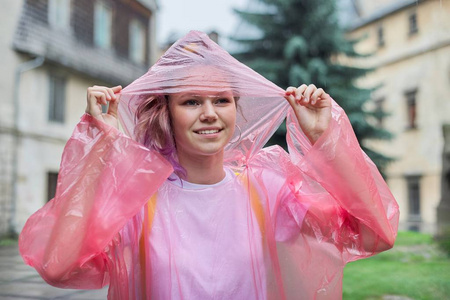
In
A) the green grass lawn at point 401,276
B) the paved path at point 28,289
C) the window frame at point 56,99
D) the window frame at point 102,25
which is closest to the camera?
the paved path at point 28,289

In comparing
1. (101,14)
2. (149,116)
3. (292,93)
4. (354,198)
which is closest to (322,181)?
(354,198)

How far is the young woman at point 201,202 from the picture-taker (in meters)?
1.41

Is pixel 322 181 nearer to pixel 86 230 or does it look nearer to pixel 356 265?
pixel 86 230

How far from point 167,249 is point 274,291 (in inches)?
14.1

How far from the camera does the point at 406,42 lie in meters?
18.3

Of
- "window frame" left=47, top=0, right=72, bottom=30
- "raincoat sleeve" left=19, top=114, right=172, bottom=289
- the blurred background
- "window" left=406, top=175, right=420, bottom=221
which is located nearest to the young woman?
"raincoat sleeve" left=19, top=114, right=172, bottom=289

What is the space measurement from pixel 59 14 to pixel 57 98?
2.17 meters

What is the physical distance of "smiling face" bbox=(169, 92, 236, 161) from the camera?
152 centimetres

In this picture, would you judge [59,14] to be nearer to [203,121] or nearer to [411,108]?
[203,121]

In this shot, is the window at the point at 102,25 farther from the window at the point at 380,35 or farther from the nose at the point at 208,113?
the nose at the point at 208,113

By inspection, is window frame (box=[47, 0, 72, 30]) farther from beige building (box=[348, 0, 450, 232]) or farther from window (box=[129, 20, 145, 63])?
beige building (box=[348, 0, 450, 232])

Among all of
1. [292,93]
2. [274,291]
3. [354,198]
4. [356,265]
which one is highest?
[292,93]

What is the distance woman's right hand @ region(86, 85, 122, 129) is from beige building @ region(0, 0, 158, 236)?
9697 mm

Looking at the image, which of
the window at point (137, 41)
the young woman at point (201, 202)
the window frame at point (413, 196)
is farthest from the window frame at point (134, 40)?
the young woman at point (201, 202)
